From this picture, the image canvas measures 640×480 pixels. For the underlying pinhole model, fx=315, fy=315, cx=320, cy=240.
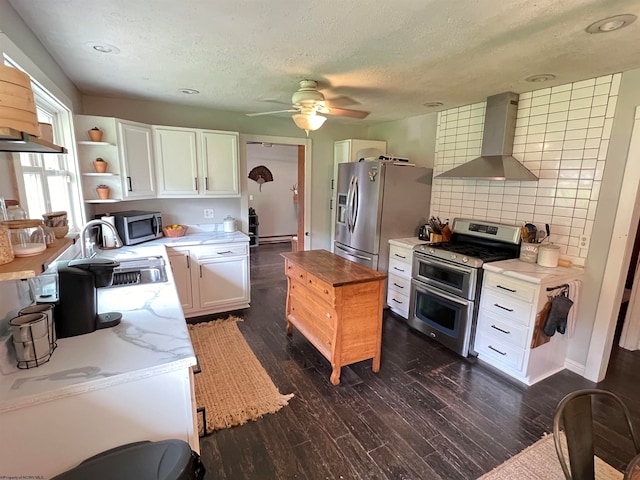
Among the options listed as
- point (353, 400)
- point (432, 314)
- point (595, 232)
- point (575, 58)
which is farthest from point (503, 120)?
point (353, 400)

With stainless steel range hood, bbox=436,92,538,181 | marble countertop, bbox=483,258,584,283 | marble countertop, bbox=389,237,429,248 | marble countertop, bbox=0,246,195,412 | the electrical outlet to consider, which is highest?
stainless steel range hood, bbox=436,92,538,181

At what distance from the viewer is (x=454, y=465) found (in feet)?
Answer: 5.83

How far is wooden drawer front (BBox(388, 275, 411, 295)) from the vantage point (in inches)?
138

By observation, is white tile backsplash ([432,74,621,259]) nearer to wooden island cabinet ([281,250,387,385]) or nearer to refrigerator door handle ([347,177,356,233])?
refrigerator door handle ([347,177,356,233])

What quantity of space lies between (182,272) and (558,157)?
371 cm

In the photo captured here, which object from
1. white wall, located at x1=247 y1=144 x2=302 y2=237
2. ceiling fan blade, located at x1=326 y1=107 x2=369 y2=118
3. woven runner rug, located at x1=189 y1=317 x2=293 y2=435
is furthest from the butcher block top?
white wall, located at x1=247 y1=144 x2=302 y2=237

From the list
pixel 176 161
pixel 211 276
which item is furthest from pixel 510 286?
pixel 176 161

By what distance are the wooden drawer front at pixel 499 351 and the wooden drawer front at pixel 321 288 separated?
144 centimetres

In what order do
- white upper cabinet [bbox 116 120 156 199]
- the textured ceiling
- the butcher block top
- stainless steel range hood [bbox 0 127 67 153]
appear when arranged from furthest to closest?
1. white upper cabinet [bbox 116 120 156 199]
2. the butcher block top
3. the textured ceiling
4. stainless steel range hood [bbox 0 127 67 153]

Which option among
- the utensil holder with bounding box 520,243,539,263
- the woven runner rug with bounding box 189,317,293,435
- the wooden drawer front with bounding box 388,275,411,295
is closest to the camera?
the woven runner rug with bounding box 189,317,293,435

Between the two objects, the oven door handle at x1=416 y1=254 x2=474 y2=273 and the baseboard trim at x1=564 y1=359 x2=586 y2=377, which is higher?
the oven door handle at x1=416 y1=254 x2=474 y2=273

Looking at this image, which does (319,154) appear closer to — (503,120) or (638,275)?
(503,120)

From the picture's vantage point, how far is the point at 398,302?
3662 mm

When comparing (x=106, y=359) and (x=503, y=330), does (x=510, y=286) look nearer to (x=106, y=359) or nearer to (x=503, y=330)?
(x=503, y=330)
